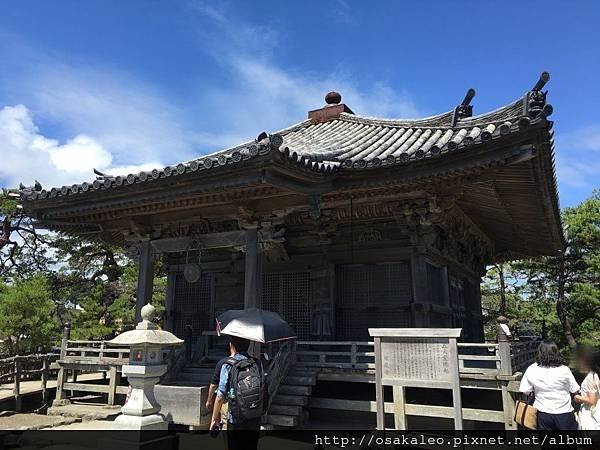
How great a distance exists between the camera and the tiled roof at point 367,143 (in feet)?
24.4

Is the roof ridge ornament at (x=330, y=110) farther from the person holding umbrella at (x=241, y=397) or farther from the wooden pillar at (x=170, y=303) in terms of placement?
the person holding umbrella at (x=241, y=397)

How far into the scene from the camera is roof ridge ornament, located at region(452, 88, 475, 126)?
1068 centimetres

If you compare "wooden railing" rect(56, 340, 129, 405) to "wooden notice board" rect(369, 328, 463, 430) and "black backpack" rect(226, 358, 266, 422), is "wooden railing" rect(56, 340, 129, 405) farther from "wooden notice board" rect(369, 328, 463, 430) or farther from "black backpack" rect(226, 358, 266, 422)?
"black backpack" rect(226, 358, 266, 422)

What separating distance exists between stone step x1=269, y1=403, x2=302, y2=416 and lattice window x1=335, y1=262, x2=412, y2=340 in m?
2.81

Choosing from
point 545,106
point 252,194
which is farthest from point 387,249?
point 545,106

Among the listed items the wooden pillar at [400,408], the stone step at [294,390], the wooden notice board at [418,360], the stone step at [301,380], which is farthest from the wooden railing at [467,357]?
the wooden pillar at [400,408]

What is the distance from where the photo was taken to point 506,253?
17.8 meters

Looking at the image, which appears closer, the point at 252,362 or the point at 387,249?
the point at 252,362

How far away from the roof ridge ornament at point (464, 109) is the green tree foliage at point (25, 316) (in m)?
17.5

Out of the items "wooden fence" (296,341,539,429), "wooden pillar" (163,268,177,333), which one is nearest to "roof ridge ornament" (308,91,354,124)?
"wooden pillar" (163,268,177,333)

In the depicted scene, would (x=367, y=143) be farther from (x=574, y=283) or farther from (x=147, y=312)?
(x=574, y=283)

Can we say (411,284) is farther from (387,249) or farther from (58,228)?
(58,228)

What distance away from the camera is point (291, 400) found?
880cm

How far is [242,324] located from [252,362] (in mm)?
1352
